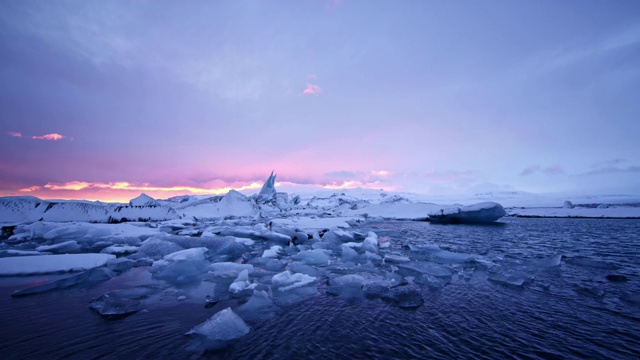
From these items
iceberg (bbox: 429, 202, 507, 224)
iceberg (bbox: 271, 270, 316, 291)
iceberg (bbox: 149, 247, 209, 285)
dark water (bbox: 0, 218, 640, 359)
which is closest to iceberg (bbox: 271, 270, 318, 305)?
iceberg (bbox: 271, 270, 316, 291)

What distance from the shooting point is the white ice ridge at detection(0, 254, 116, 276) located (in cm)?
543

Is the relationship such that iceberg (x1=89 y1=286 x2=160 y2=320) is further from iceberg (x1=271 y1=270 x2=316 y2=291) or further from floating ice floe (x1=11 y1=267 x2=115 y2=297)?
iceberg (x1=271 y1=270 x2=316 y2=291)

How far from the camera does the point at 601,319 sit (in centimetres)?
343

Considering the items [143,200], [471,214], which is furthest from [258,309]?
[143,200]

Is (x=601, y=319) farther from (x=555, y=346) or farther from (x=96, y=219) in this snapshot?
(x=96, y=219)

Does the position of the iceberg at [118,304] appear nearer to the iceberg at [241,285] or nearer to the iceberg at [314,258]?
the iceberg at [241,285]

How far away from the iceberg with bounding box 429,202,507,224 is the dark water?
62.3ft

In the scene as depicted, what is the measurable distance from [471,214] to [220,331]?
989 inches

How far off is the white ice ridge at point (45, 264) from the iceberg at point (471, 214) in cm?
2503

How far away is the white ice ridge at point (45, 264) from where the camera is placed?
17.8 feet

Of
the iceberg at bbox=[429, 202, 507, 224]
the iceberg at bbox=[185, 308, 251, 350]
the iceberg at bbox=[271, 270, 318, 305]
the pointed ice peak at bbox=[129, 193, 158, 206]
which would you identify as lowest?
the iceberg at bbox=[271, 270, 318, 305]

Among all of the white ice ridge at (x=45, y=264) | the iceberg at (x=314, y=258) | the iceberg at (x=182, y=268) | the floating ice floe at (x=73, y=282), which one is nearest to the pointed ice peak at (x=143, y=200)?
the white ice ridge at (x=45, y=264)

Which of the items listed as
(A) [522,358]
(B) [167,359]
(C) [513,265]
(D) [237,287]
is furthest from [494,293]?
(B) [167,359]

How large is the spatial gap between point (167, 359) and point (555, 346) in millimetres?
4131
